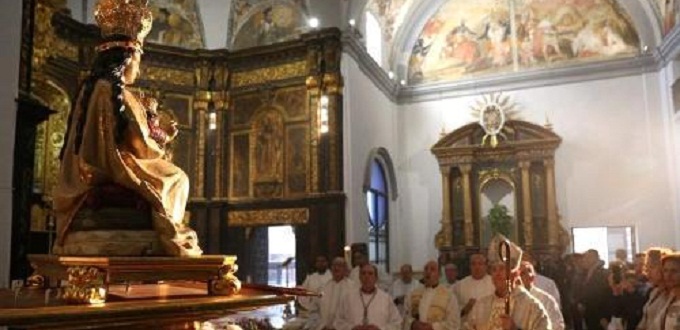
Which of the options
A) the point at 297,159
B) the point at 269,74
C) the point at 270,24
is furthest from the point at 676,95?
the point at 270,24

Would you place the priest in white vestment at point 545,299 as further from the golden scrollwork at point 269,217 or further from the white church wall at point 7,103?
the golden scrollwork at point 269,217

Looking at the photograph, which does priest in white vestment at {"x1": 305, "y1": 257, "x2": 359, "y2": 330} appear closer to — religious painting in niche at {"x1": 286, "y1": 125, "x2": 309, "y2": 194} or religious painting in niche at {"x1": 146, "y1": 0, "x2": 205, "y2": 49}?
religious painting in niche at {"x1": 286, "y1": 125, "x2": 309, "y2": 194}

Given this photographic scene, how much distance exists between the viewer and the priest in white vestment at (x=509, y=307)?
5.41m

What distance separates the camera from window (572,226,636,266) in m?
16.7

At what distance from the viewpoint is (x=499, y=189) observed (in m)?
17.8

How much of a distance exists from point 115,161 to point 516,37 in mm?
16884

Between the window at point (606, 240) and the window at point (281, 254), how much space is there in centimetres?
791

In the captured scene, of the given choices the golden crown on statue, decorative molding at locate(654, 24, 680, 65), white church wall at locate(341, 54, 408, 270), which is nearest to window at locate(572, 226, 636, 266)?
decorative molding at locate(654, 24, 680, 65)

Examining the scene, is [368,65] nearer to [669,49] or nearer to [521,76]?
[521,76]

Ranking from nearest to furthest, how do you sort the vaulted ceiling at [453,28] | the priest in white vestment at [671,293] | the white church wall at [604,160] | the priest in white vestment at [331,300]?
the priest in white vestment at [671,293], the priest in white vestment at [331,300], the vaulted ceiling at [453,28], the white church wall at [604,160]

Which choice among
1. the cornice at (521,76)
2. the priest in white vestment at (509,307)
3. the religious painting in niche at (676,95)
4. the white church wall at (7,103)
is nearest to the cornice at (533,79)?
the cornice at (521,76)

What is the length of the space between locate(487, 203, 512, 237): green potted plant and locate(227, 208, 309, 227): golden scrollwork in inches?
234

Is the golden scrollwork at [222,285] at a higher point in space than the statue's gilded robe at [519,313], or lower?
higher

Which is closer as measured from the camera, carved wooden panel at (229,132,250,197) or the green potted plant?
carved wooden panel at (229,132,250,197)
